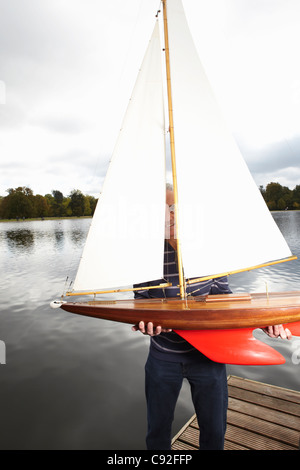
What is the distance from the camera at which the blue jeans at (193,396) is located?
238cm

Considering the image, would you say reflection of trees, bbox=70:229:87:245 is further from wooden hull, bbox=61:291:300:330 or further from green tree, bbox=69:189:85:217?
green tree, bbox=69:189:85:217

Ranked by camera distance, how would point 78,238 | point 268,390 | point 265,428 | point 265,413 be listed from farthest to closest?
point 78,238 → point 268,390 → point 265,413 → point 265,428

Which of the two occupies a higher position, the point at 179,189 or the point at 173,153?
the point at 173,153

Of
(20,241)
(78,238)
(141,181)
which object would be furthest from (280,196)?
(141,181)

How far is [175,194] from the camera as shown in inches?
108

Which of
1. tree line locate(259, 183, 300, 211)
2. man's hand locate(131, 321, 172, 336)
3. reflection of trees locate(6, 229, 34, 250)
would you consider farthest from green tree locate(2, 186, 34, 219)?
man's hand locate(131, 321, 172, 336)

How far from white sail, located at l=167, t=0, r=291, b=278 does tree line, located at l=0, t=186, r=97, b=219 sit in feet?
297

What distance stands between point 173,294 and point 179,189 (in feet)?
3.32

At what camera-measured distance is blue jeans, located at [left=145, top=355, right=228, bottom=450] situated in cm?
238

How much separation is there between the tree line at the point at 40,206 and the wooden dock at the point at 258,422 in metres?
89.6

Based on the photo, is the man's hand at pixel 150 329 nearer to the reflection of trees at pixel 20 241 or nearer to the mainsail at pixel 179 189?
the mainsail at pixel 179 189

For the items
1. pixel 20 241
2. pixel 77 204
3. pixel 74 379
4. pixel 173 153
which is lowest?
pixel 74 379

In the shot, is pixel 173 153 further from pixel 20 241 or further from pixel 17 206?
pixel 17 206

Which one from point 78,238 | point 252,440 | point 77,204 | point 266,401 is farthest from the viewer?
point 77,204
